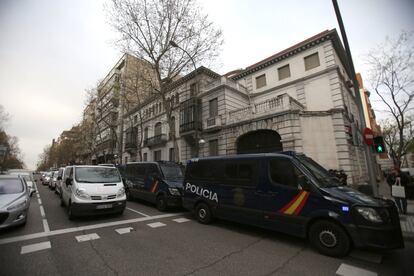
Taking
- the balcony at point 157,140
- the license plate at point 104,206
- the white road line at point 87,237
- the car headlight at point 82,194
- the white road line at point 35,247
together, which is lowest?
the white road line at point 87,237

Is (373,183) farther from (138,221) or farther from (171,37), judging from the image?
(171,37)

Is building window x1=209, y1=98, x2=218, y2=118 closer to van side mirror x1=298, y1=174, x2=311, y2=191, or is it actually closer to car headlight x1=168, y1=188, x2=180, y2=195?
car headlight x1=168, y1=188, x2=180, y2=195

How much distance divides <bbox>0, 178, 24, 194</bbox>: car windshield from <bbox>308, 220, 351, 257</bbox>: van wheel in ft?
29.3

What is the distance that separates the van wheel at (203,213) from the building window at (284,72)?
51.5ft

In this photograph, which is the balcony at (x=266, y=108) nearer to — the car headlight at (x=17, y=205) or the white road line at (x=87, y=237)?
the white road line at (x=87, y=237)

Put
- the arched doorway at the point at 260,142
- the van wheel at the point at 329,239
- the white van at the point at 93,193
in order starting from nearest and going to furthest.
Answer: the van wheel at the point at 329,239 < the white van at the point at 93,193 < the arched doorway at the point at 260,142

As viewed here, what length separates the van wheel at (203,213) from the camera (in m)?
6.83

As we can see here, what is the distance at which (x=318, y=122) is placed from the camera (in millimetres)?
14664

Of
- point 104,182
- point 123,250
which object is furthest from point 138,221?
point 123,250

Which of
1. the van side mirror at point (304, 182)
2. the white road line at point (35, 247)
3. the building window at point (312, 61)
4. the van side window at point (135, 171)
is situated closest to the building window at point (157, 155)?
the van side window at point (135, 171)

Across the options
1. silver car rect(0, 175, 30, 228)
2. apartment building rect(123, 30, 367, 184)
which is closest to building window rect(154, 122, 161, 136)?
apartment building rect(123, 30, 367, 184)

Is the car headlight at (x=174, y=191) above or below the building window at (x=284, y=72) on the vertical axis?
below

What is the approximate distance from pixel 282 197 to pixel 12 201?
764cm

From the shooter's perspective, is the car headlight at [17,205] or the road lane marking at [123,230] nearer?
the car headlight at [17,205]
